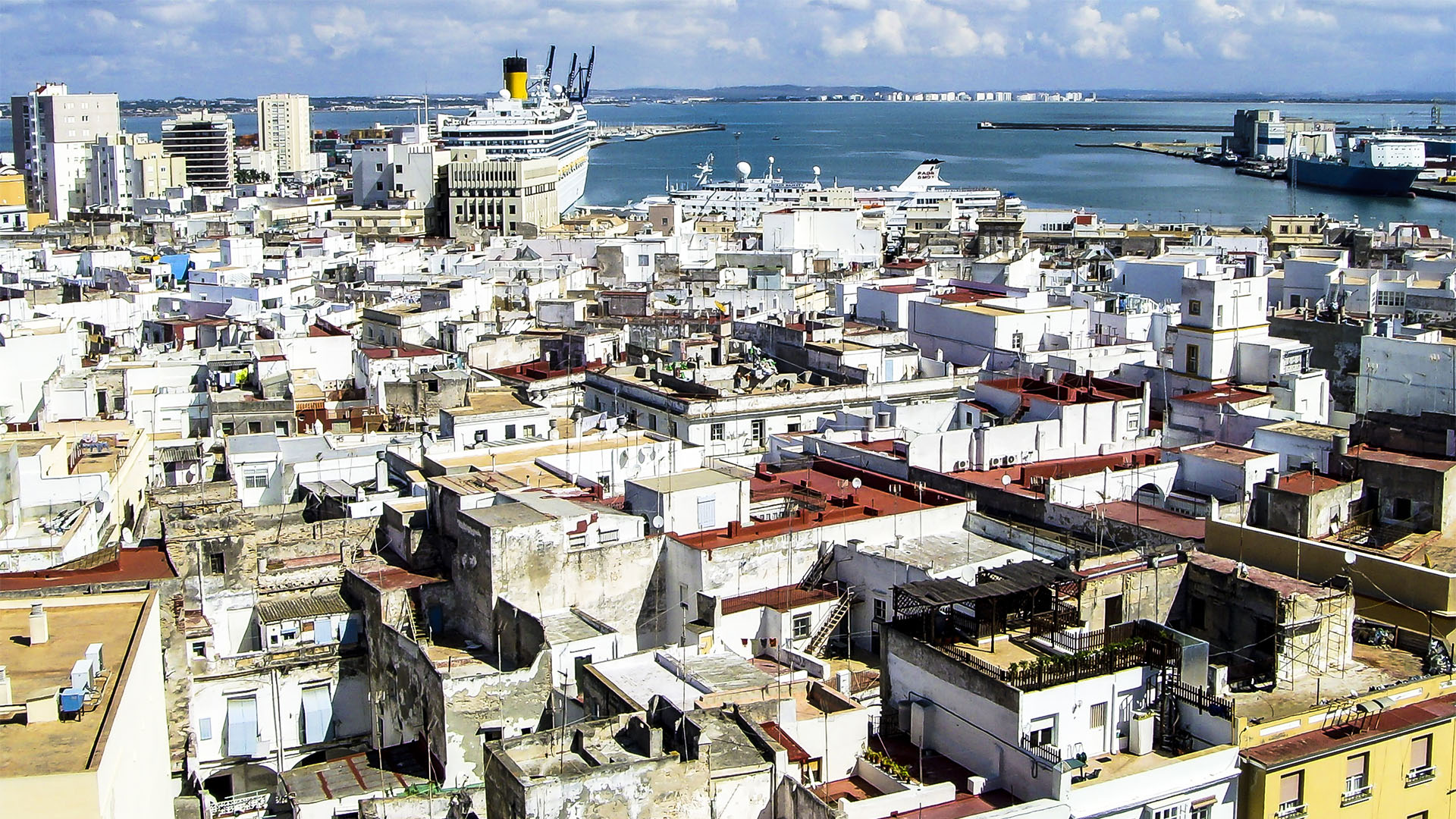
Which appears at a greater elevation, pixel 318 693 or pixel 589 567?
pixel 589 567

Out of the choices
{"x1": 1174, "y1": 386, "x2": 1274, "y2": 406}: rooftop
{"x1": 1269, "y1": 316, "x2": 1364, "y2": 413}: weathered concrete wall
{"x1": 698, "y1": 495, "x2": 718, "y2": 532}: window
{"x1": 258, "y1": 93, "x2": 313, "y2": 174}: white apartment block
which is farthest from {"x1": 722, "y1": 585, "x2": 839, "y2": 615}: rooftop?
{"x1": 258, "y1": 93, "x2": 313, "y2": 174}: white apartment block

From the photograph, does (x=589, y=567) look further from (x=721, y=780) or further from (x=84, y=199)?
(x=84, y=199)

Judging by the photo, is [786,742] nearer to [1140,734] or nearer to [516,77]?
[1140,734]

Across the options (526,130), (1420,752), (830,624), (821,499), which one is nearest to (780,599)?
(830,624)

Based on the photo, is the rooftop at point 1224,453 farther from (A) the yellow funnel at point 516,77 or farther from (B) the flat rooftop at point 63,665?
(A) the yellow funnel at point 516,77

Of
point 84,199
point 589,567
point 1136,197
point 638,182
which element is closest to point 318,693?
point 589,567

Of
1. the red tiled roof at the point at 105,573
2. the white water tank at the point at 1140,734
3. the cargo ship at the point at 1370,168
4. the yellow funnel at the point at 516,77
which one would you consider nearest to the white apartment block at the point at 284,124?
the yellow funnel at the point at 516,77
